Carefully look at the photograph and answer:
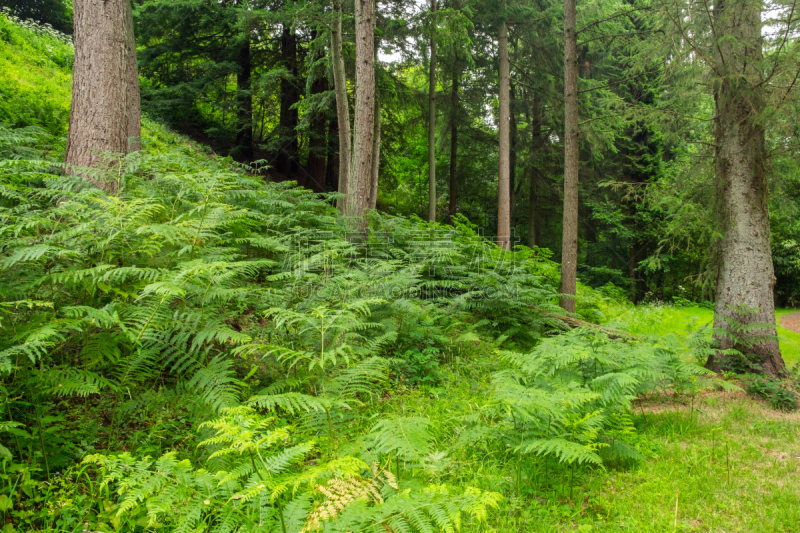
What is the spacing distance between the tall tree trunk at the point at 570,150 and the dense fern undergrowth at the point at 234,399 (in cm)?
380

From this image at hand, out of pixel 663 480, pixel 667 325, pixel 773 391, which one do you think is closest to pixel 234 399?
pixel 663 480

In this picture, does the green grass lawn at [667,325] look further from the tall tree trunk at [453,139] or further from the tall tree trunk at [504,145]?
the tall tree trunk at [453,139]

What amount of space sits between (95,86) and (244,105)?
10.7 metres

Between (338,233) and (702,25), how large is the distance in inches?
269

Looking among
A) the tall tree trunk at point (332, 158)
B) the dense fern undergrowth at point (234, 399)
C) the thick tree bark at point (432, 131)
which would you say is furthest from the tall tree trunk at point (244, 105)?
the dense fern undergrowth at point (234, 399)

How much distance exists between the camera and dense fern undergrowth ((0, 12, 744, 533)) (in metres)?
2.19

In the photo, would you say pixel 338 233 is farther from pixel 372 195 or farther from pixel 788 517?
pixel 788 517

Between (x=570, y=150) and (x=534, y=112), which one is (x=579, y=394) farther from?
(x=534, y=112)

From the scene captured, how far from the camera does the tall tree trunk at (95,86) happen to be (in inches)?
217

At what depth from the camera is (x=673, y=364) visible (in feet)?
14.9

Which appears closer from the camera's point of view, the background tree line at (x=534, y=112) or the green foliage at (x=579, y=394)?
the green foliage at (x=579, y=394)

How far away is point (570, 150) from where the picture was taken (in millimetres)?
9125

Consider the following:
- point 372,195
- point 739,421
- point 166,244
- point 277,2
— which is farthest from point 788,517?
point 277,2

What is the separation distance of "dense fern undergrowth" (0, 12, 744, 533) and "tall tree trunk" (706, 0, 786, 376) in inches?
50.3
